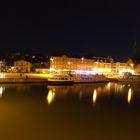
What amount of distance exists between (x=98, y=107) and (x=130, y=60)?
41.4 metres

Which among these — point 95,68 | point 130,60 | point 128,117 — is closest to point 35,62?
point 95,68

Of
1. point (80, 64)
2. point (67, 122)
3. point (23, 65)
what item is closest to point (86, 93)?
point (67, 122)

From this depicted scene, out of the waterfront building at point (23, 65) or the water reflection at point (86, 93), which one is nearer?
the water reflection at point (86, 93)

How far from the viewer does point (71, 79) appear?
29.3 meters

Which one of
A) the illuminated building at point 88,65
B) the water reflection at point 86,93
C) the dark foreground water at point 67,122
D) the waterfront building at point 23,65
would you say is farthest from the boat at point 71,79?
the dark foreground water at point 67,122

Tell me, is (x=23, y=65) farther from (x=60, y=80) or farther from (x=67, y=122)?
(x=67, y=122)

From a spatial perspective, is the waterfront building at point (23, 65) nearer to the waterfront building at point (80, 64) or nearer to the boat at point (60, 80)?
the waterfront building at point (80, 64)

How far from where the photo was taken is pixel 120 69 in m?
52.5

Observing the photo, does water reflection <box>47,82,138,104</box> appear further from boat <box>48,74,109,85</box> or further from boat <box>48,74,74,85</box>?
boat <box>48,74,109,85</box>

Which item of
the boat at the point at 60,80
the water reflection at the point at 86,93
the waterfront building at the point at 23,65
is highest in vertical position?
the waterfront building at the point at 23,65

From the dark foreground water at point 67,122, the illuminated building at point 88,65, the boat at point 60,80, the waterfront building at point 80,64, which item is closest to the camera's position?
the dark foreground water at point 67,122

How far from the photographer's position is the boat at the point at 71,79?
27312 millimetres

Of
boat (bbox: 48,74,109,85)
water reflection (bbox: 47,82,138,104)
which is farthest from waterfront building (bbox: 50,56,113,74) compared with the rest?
water reflection (bbox: 47,82,138,104)

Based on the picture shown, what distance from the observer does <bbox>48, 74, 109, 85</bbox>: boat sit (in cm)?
2731
